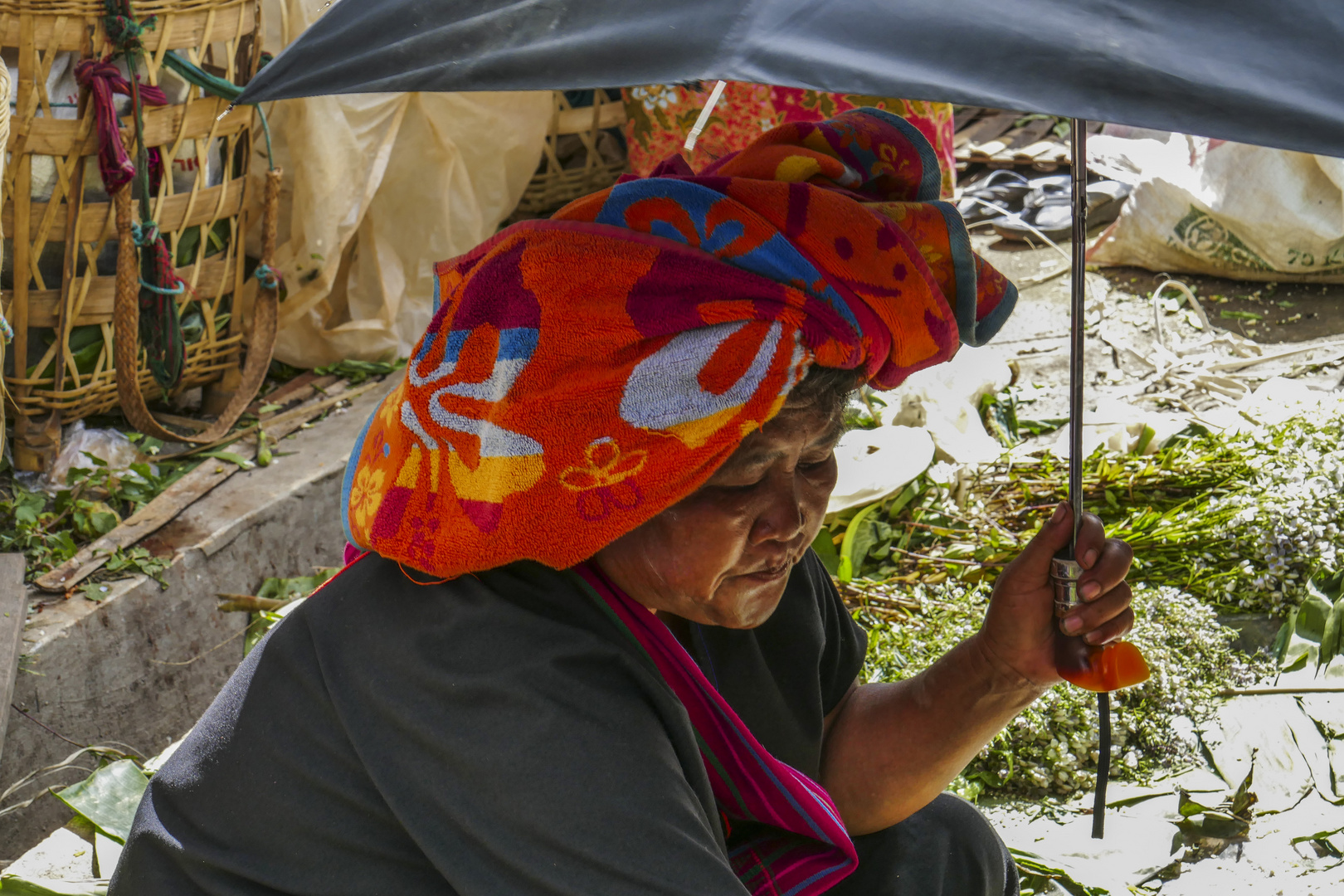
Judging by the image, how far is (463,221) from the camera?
12.8ft

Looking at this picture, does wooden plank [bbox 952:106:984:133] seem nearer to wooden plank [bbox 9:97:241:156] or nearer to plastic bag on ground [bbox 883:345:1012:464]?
plastic bag on ground [bbox 883:345:1012:464]

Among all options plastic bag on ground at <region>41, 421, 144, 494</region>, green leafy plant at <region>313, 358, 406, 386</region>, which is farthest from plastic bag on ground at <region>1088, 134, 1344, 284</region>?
plastic bag on ground at <region>41, 421, 144, 494</region>

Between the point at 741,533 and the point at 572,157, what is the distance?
352 centimetres

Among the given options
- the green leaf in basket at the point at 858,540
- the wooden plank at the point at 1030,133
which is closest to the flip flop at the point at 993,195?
the wooden plank at the point at 1030,133

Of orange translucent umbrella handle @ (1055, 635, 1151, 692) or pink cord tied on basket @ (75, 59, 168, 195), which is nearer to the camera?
orange translucent umbrella handle @ (1055, 635, 1151, 692)

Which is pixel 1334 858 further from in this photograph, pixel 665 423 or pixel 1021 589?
pixel 665 423

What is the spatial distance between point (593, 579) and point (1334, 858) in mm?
1437

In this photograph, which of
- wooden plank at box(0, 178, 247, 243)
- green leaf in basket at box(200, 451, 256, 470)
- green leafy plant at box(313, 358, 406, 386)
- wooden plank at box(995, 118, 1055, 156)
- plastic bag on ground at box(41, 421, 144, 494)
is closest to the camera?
wooden plank at box(0, 178, 247, 243)

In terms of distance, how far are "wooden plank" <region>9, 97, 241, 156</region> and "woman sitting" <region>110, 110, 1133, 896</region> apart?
5.86 ft

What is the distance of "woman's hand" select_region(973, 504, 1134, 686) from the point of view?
4.51 ft

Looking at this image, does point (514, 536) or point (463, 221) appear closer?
point (514, 536)

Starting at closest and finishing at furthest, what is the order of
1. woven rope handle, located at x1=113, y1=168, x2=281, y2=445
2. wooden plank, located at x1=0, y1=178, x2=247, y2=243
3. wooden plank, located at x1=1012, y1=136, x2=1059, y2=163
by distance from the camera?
wooden plank, located at x1=0, y1=178, x2=247, y2=243
woven rope handle, located at x1=113, y1=168, x2=281, y2=445
wooden plank, located at x1=1012, y1=136, x2=1059, y2=163

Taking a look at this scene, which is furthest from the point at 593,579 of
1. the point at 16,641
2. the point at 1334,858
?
the point at 16,641

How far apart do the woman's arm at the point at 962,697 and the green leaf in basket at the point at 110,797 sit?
3.67 ft
